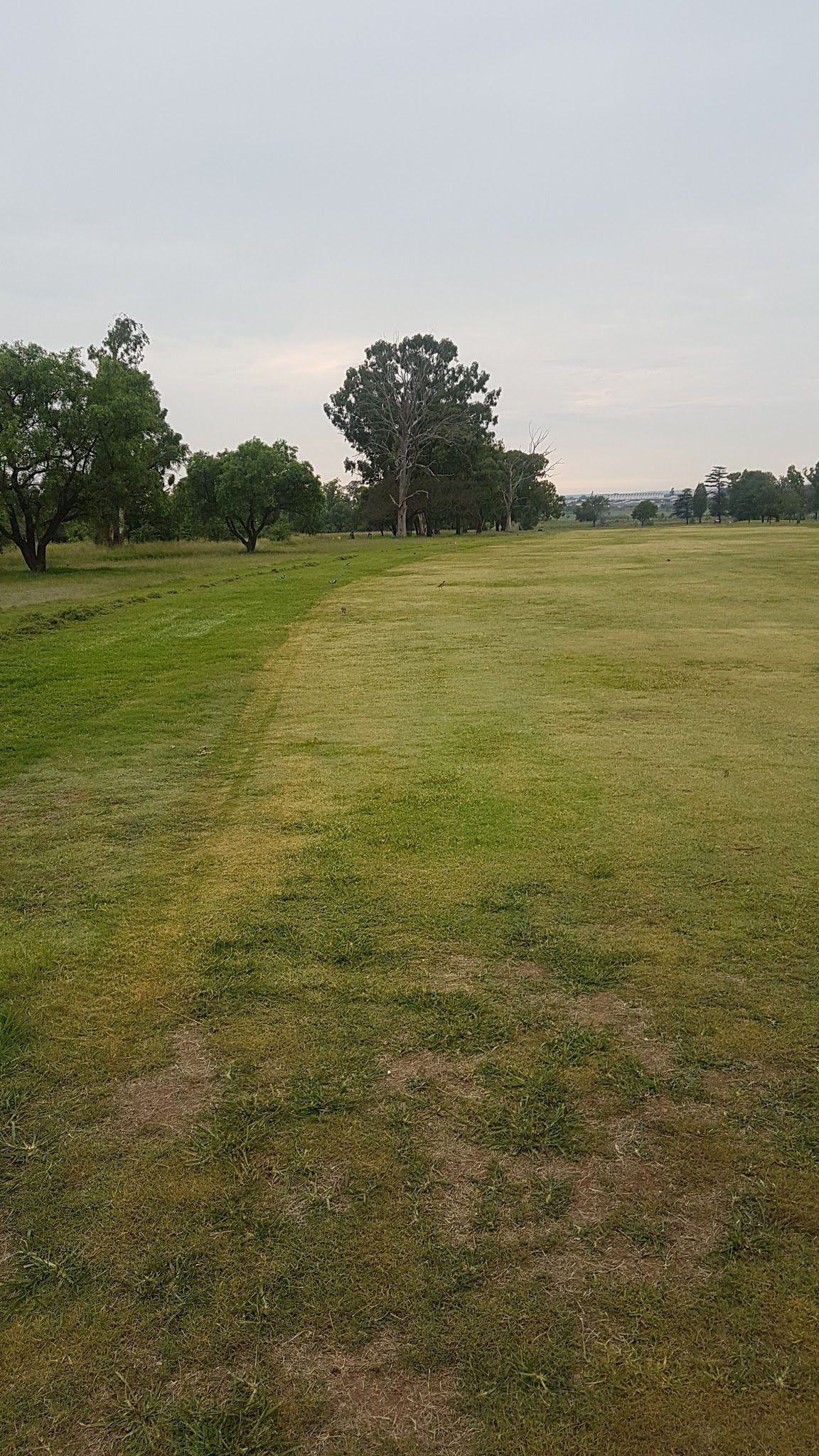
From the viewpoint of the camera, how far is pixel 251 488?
146ft

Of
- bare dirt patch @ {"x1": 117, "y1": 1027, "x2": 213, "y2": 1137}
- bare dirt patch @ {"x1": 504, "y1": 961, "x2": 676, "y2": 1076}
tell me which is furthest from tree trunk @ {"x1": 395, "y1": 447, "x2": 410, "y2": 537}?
bare dirt patch @ {"x1": 117, "y1": 1027, "x2": 213, "y2": 1137}

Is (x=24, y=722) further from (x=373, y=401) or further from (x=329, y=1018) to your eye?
(x=373, y=401)

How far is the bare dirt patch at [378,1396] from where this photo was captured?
181 centimetres

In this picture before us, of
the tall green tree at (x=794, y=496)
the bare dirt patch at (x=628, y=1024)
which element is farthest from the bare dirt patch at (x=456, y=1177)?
the tall green tree at (x=794, y=496)

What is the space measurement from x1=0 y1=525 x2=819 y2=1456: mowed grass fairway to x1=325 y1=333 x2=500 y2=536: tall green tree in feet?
196

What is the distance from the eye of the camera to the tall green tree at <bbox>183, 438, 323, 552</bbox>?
4456 cm

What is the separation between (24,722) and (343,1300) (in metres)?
7.96

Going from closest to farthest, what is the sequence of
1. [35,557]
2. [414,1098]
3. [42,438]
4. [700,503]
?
[414,1098]
[42,438]
[35,557]
[700,503]

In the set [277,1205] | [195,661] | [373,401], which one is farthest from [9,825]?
[373,401]

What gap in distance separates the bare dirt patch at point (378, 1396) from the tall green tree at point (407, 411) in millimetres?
63319

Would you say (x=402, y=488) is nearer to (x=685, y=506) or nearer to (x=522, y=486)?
(x=522, y=486)

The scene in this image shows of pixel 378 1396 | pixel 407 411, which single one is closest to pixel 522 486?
pixel 407 411

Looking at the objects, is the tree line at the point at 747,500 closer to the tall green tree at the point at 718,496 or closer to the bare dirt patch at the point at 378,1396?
the tall green tree at the point at 718,496

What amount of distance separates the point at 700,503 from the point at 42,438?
140334 millimetres
